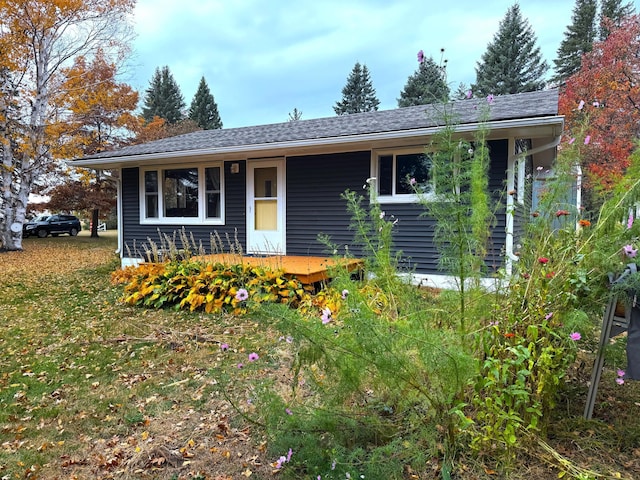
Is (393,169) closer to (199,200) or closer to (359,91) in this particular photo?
(199,200)

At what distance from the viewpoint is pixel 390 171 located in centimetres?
692

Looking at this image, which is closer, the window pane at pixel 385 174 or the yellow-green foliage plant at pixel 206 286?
the yellow-green foliage plant at pixel 206 286

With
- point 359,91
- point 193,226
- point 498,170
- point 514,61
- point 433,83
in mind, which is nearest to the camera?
point 433,83

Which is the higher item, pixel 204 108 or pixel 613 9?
pixel 613 9

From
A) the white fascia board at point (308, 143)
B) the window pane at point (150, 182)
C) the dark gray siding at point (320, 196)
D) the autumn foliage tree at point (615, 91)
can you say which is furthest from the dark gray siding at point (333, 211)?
the autumn foliage tree at point (615, 91)

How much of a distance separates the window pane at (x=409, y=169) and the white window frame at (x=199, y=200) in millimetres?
3787

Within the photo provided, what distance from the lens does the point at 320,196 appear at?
7.59 meters

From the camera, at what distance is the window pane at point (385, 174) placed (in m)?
6.92

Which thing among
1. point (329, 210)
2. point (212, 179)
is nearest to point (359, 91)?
point (212, 179)

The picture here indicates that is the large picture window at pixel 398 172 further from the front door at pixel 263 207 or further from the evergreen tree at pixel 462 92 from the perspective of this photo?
the evergreen tree at pixel 462 92

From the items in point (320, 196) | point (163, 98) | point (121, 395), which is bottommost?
point (121, 395)

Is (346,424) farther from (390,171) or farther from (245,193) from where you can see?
(245,193)

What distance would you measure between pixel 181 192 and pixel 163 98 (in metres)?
35.7

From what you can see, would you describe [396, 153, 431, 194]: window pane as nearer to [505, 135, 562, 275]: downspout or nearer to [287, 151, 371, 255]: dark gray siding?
[287, 151, 371, 255]: dark gray siding
